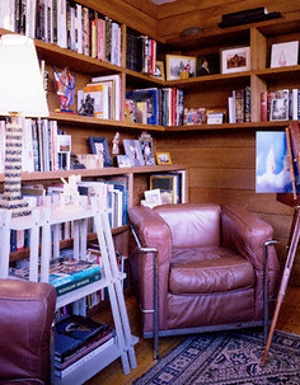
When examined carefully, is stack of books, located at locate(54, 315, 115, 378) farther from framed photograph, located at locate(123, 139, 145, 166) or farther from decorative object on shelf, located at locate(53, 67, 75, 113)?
framed photograph, located at locate(123, 139, 145, 166)

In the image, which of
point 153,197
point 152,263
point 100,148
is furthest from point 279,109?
point 152,263

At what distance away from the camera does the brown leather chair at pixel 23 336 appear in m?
1.18

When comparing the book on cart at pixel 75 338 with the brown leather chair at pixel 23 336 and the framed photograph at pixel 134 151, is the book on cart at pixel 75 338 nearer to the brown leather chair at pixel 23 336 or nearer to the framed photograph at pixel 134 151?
the brown leather chair at pixel 23 336

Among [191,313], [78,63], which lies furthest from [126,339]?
[78,63]

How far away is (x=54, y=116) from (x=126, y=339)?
1257 millimetres

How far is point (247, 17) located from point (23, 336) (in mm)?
2632

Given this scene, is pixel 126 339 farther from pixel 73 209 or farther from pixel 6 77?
pixel 6 77

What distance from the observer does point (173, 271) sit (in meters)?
2.11

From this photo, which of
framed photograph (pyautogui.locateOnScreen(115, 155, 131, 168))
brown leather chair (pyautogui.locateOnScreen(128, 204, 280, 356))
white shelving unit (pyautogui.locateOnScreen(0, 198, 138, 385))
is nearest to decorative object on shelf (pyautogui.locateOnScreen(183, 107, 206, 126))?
framed photograph (pyautogui.locateOnScreen(115, 155, 131, 168))

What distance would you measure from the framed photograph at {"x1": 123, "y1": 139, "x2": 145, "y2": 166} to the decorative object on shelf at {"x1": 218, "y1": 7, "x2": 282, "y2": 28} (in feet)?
3.55

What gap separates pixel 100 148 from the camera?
2.92 metres

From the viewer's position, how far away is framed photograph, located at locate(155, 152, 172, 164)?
3406 millimetres

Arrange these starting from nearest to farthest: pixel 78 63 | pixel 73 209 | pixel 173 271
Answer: pixel 73 209 < pixel 173 271 < pixel 78 63

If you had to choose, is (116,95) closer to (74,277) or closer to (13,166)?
(13,166)
